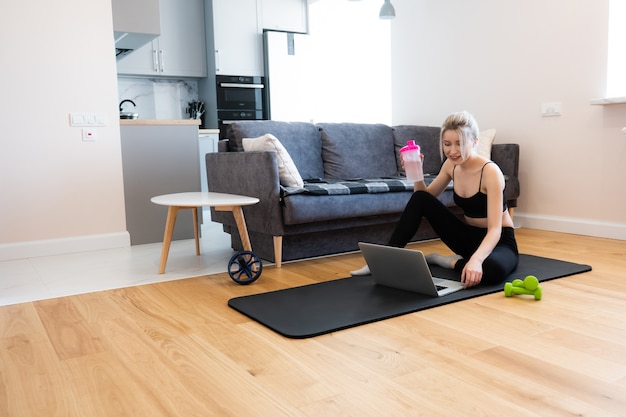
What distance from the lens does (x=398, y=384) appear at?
5.20 ft

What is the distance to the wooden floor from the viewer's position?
1.48 metres

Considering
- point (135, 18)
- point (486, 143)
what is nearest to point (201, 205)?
point (135, 18)

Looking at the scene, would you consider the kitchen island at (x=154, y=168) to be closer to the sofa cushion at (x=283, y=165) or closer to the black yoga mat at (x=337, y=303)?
the sofa cushion at (x=283, y=165)

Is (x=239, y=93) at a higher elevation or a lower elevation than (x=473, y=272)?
higher

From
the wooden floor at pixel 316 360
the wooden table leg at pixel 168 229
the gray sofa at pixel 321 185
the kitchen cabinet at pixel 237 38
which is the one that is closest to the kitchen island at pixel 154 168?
the gray sofa at pixel 321 185

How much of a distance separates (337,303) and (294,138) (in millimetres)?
1808

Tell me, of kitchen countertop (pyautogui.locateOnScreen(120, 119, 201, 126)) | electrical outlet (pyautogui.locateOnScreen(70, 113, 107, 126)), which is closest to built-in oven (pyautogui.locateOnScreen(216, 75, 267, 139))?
kitchen countertop (pyautogui.locateOnScreen(120, 119, 201, 126))

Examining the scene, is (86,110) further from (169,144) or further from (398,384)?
(398,384)

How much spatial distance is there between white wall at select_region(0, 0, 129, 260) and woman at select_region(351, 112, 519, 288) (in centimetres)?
224

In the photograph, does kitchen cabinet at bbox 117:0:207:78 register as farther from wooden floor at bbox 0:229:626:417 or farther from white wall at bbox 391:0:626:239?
wooden floor at bbox 0:229:626:417

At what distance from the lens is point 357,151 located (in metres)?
4.21

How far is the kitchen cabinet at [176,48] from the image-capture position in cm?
632

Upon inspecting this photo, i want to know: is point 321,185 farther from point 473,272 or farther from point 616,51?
point 616,51

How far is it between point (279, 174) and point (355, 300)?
3.76 ft
